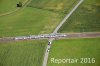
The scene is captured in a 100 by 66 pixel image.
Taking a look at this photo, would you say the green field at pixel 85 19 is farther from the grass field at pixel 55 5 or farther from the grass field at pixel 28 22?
the grass field at pixel 28 22

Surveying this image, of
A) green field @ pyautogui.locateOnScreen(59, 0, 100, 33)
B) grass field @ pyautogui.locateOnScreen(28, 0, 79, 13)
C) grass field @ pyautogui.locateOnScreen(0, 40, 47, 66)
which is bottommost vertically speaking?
grass field @ pyautogui.locateOnScreen(0, 40, 47, 66)

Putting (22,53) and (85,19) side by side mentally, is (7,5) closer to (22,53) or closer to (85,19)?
(22,53)

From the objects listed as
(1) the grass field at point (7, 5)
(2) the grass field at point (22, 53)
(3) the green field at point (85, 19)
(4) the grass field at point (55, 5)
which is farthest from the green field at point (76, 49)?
(1) the grass field at point (7, 5)

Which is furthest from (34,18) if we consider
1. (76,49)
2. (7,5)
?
(76,49)

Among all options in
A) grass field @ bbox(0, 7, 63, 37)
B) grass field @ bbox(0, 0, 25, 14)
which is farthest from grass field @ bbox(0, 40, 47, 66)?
grass field @ bbox(0, 0, 25, 14)

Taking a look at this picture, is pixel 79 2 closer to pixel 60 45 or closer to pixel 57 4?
pixel 57 4

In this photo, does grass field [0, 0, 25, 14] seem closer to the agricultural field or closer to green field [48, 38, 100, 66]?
the agricultural field
